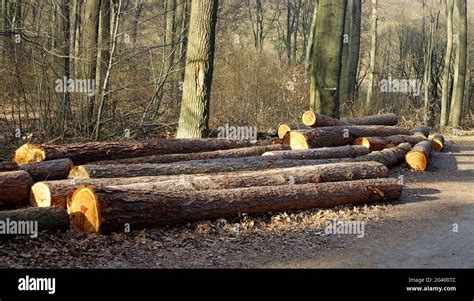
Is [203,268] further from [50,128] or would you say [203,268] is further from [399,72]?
[399,72]

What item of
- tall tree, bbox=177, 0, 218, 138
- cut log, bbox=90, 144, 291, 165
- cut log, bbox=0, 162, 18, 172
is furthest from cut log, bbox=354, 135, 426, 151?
cut log, bbox=0, 162, 18, 172

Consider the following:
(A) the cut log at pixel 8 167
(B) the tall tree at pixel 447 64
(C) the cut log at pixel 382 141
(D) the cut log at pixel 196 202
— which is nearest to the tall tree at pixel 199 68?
(C) the cut log at pixel 382 141

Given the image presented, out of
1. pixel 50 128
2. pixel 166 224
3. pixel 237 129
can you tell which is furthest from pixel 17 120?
pixel 166 224

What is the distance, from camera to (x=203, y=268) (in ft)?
20.0

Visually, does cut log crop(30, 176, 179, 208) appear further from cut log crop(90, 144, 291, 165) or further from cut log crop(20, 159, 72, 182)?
cut log crop(90, 144, 291, 165)

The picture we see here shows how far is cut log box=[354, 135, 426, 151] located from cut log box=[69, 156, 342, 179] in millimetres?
3542

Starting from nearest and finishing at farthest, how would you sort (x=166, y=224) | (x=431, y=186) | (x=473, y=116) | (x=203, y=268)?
1. (x=203, y=268)
2. (x=166, y=224)
3. (x=431, y=186)
4. (x=473, y=116)

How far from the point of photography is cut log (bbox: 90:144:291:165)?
1004 centimetres

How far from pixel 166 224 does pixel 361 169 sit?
4326 millimetres

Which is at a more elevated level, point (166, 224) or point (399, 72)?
point (399, 72)

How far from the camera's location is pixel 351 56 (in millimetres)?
25406

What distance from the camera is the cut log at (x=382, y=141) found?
46.0 feet

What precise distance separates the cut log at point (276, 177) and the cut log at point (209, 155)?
185 cm
